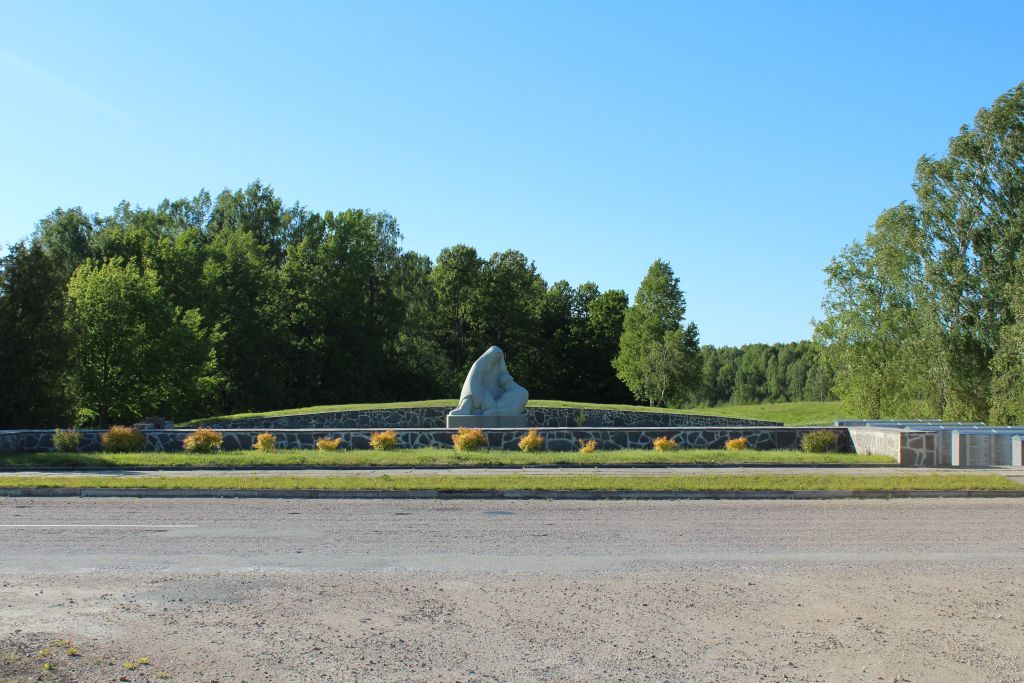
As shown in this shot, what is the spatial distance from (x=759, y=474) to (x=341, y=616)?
12.0 metres

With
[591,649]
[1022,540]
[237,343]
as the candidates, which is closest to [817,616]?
[591,649]

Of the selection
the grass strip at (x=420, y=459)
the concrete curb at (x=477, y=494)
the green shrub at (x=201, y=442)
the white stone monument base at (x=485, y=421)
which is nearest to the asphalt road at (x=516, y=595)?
the concrete curb at (x=477, y=494)

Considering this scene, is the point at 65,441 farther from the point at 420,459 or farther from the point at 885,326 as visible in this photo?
the point at 885,326

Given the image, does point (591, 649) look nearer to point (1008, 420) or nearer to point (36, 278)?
point (36, 278)

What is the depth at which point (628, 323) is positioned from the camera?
61812 mm

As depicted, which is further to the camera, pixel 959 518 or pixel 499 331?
pixel 499 331

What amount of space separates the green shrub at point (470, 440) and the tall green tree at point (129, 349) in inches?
823

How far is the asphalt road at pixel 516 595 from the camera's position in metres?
6.15

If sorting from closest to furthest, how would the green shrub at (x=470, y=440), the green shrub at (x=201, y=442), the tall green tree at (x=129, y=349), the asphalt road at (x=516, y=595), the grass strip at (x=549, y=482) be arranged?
the asphalt road at (x=516, y=595)
the grass strip at (x=549, y=482)
the green shrub at (x=201, y=442)
the green shrub at (x=470, y=440)
the tall green tree at (x=129, y=349)

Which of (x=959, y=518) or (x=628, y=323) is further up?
(x=628, y=323)

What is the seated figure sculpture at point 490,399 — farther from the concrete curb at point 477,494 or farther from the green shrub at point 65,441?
the concrete curb at point 477,494

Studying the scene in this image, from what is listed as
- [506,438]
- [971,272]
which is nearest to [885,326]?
[971,272]

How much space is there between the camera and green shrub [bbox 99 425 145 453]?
2222 cm

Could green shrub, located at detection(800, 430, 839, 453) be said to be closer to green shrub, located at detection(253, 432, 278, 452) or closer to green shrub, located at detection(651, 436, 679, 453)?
green shrub, located at detection(651, 436, 679, 453)
